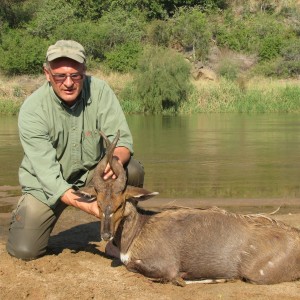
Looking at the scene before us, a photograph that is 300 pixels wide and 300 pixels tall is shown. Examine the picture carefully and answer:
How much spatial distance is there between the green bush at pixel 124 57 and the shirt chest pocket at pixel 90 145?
152ft

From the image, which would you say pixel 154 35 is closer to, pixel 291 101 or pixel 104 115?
pixel 291 101

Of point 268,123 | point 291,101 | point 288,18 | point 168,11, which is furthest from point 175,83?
point 288,18

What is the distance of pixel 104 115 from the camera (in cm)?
771

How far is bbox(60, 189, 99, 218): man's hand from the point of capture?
660 centimetres

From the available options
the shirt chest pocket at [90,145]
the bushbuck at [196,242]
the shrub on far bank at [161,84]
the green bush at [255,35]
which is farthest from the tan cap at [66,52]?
the green bush at [255,35]

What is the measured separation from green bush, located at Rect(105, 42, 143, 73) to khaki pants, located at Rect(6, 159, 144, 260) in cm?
4635

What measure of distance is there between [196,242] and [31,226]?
211 centimetres

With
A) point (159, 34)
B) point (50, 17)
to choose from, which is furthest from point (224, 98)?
point (50, 17)

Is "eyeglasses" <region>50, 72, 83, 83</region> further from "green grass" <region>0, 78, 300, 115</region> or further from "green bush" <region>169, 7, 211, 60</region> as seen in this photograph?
"green bush" <region>169, 7, 211, 60</region>

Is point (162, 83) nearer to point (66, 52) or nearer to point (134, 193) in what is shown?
point (66, 52)

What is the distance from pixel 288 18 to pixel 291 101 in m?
33.5

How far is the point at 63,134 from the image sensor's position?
757cm

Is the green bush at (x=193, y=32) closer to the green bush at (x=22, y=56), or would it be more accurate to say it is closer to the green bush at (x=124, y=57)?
the green bush at (x=124, y=57)

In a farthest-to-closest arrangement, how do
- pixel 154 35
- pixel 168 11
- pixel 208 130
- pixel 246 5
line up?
pixel 246 5, pixel 168 11, pixel 154 35, pixel 208 130
